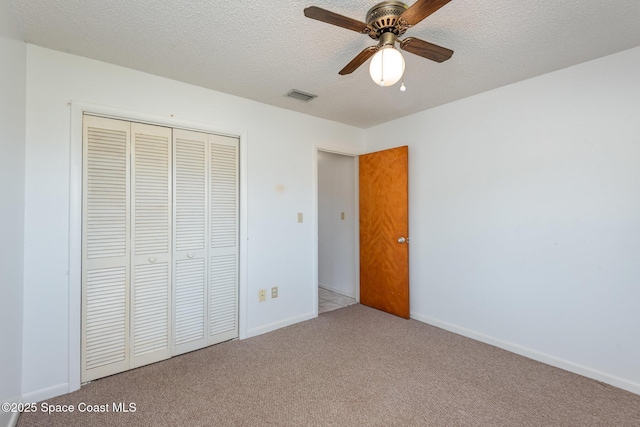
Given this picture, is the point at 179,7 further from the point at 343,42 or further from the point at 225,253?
the point at 225,253

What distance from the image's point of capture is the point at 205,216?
2695 mm

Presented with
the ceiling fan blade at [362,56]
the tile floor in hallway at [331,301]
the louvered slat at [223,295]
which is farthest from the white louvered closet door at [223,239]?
the ceiling fan blade at [362,56]

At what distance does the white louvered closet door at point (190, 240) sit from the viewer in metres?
2.54

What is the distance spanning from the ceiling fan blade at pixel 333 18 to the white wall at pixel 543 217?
190cm

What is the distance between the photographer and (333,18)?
136cm

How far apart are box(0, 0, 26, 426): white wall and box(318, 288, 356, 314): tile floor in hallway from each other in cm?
263

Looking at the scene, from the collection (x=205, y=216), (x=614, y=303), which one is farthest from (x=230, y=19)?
(x=614, y=303)

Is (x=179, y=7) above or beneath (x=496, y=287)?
above

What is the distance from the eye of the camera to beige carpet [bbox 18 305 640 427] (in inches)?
69.8

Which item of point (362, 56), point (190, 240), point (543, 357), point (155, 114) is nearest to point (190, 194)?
point (190, 240)

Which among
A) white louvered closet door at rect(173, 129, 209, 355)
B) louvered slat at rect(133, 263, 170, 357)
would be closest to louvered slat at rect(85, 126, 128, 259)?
louvered slat at rect(133, 263, 170, 357)

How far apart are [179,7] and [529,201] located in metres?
2.93

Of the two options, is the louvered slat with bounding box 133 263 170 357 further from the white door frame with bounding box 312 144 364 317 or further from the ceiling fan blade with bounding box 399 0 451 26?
the ceiling fan blade with bounding box 399 0 451 26

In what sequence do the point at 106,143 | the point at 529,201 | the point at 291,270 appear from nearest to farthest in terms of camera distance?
the point at 106,143 → the point at 529,201 → the point at 291,270
